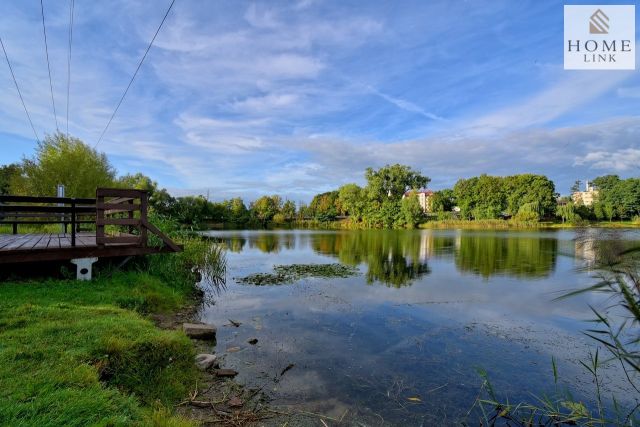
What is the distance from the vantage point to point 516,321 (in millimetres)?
8109

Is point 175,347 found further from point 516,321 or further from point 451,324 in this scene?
point 516,321

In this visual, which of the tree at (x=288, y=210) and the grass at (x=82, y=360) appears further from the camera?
the tree at (x=288, y=210)

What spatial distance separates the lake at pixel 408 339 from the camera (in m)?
4.55

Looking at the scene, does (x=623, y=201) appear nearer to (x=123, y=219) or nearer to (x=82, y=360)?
(x=123, y=219)

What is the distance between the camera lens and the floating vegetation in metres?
12.9

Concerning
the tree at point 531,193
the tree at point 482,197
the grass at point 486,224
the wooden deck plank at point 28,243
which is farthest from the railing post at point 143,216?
the tree at point 482,197

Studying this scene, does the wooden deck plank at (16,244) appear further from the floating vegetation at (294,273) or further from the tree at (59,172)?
the tree at (59,172)

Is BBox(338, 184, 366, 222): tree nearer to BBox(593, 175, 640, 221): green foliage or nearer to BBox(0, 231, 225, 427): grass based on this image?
BBox(593, 175, 640, 221): green foliage

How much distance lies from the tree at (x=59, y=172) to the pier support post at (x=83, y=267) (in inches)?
591

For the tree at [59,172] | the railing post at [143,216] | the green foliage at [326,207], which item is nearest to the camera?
the railing post at [143,216]

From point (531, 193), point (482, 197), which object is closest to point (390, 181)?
point (482, 197)

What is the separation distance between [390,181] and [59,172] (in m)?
58.0

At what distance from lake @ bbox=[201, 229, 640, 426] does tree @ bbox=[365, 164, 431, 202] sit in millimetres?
55591

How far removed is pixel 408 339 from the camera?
22.6 ft
